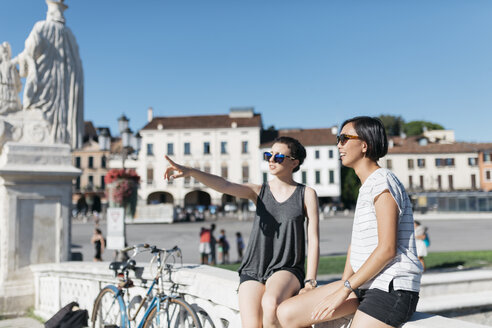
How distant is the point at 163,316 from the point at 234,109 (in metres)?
61.0

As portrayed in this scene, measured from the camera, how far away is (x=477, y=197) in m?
47.8

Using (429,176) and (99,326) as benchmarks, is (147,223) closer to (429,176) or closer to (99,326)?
(99,326)

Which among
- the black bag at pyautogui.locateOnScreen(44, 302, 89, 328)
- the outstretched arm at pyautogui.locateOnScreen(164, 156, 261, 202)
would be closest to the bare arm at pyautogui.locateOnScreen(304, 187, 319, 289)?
the outstretched arm at pyautogui.locateOnScreen(164, 156, 261, 202)

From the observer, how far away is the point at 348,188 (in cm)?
6184

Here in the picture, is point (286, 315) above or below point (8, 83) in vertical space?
below

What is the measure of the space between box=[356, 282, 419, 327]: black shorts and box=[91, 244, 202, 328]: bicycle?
1.62 m

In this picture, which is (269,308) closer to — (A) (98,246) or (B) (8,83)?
(B) (8,83)

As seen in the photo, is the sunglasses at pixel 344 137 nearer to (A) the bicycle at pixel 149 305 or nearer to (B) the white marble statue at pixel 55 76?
(A) the bicycle at pixel 149 305

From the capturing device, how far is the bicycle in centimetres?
365

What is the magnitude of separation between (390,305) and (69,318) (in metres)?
4.52

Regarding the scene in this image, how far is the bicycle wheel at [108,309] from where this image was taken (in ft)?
14.9

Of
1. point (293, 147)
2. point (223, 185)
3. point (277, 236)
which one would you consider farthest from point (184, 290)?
point (293, 147)

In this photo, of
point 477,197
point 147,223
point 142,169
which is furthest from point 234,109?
point 477,197

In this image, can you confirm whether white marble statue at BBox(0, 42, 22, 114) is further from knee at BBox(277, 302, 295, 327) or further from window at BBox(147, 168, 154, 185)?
window at BBox(147, 168, 154, 185)
